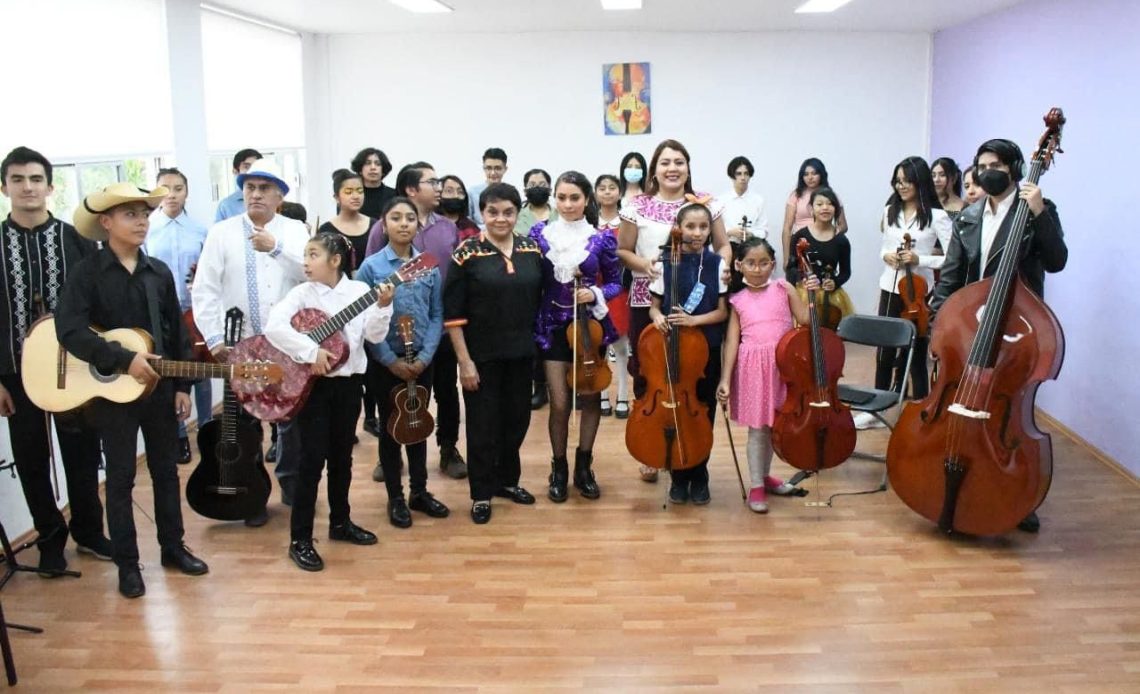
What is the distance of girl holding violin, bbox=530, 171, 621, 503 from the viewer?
14.7 feet

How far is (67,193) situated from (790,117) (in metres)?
6.14

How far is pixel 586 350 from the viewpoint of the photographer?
4457 millimetres

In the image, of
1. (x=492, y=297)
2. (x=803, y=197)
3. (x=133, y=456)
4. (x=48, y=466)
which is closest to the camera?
(x=133, y=456)

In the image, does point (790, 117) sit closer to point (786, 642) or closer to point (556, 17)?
point (556, 17)

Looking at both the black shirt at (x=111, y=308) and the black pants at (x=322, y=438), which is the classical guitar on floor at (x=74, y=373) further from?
the black pants at (x=322, y=438)

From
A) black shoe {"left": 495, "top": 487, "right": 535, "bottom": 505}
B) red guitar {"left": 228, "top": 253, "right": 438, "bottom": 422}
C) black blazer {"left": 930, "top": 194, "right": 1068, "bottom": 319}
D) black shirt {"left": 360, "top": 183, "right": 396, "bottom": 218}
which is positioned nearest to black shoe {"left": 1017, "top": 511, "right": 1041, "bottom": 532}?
black blazer {"left": 930, "top": 194, "right": 1068, "bottom": 319}

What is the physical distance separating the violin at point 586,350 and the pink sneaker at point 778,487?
102 centimetres

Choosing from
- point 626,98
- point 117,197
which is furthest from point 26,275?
point 626,98

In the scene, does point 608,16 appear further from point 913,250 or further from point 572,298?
point 572,298

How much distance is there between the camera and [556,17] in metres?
7.99

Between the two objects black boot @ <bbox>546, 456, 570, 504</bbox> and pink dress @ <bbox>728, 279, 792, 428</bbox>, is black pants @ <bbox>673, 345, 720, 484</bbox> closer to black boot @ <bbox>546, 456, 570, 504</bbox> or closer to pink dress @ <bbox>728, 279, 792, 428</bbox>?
pink dress @ <bbox>728, 279, 792, 428</bbox>

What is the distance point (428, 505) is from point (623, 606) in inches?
51.5

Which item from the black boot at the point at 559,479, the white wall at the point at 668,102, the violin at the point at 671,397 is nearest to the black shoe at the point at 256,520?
the black boot at the point at 559,479

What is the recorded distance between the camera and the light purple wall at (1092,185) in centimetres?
521
